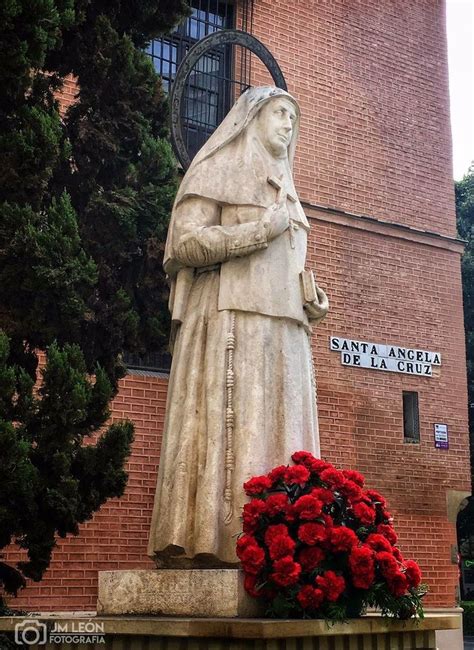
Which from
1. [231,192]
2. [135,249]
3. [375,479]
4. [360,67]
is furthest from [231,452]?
[360,67]

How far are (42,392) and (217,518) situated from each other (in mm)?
2660

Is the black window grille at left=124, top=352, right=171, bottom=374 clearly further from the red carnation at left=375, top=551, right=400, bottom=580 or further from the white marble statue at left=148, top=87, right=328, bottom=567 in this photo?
the red carnation at left=375, top=551, right=400, bottom=580

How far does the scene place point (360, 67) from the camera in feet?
48.4

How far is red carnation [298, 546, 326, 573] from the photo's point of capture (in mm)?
4469

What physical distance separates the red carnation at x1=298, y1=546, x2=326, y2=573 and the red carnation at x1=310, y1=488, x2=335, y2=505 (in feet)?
0.82

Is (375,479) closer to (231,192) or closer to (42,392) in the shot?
(42,392)

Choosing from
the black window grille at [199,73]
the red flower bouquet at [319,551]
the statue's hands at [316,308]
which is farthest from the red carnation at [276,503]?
the black window grille at [199,73]

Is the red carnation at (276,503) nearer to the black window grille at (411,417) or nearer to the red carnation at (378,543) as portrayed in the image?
the red carnation at (378,543)

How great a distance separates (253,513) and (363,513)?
56 cm

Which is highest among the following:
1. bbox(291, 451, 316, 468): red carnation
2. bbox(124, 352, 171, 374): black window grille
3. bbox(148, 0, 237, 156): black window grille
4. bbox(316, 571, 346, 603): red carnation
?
bbox(148, 0, 237, 156): black window grille

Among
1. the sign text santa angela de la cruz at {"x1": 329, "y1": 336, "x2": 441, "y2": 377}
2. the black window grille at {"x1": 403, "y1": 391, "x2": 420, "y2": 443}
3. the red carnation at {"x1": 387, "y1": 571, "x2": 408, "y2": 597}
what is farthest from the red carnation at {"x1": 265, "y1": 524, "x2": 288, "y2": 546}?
the black window grille at {"x1": 403, "y1": 391, "x2": 420, "y2": 443}

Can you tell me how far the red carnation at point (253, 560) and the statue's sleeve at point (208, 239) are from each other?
5.29 feet

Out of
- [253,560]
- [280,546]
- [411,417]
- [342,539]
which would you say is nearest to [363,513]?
[342,539]

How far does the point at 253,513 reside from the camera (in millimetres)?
4586
